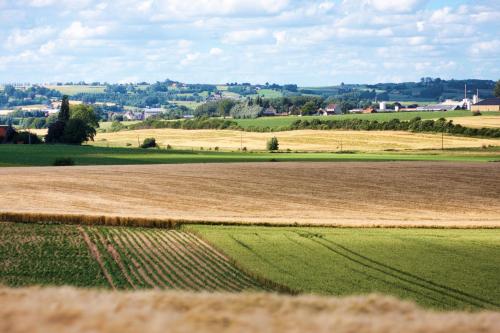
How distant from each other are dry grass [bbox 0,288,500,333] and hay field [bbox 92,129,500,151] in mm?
103672

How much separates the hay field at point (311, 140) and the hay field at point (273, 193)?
123 feet

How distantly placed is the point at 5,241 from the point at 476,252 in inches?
703

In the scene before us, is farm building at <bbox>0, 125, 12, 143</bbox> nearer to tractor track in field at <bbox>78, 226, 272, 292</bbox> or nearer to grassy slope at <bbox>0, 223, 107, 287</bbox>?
grassy slope at <bbox>0, 223, 107, 287</bbox>

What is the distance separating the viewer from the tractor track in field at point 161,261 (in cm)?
2462

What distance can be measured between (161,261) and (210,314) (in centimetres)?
2385

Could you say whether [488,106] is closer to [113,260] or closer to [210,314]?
[113,260]

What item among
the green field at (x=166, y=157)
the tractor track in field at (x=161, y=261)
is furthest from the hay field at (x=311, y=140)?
the tractor track in field at (x=161, y=261)

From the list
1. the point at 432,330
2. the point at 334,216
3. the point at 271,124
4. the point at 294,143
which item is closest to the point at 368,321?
the point at 432,330

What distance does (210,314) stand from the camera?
5.20 meters

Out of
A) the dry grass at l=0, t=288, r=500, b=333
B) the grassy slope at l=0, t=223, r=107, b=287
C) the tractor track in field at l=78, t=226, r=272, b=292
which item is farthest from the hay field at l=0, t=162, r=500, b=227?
the dry grass at l=0, t=288, r=500, b=333

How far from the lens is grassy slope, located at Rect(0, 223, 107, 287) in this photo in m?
25.2

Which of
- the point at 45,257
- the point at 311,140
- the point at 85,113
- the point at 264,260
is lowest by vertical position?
the point at 311,140

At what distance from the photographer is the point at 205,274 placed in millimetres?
26406

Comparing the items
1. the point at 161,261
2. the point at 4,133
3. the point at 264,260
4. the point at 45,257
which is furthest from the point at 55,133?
the point at 264,260
